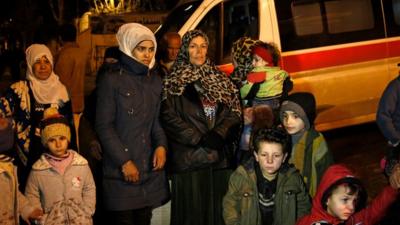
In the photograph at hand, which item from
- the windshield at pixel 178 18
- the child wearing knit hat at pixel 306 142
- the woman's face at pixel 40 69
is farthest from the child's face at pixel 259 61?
the windshield at pixel 178 18

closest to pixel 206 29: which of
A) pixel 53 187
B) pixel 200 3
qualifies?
pixel 200 3

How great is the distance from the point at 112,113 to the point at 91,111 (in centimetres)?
36

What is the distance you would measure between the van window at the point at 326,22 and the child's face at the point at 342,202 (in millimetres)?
4055

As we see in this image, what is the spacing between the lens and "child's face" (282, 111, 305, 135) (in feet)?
13.9

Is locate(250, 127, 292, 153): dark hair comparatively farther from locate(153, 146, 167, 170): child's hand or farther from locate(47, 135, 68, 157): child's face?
locate(47, 135, 68, 157): child's face

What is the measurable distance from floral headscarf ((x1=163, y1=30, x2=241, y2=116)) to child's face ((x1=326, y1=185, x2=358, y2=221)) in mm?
1095

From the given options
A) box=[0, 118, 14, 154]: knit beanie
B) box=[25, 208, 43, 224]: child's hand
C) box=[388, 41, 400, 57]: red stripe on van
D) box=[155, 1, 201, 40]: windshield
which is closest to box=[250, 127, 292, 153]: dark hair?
box=[25, 208, 43, 224]: child's hand

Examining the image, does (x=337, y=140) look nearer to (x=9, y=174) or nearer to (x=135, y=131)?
(x=135, y=131)

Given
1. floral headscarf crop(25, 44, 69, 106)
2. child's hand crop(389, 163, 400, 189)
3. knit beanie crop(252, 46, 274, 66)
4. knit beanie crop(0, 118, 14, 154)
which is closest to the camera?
child's hand crop(389, 163, 400, 189)

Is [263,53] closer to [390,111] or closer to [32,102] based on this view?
[390,111]

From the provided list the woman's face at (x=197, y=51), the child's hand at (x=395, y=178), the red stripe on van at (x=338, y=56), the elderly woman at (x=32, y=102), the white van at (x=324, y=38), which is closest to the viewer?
the child's hand at (x=395, y=178)

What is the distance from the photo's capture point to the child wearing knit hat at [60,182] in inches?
154

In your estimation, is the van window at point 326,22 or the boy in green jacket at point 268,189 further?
the van window at point 326,22

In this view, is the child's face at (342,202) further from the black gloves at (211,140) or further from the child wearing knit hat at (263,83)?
the child wearing knit hat at (263,83)
